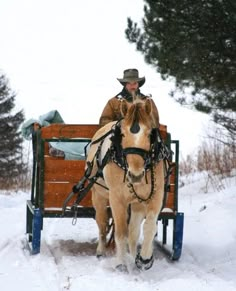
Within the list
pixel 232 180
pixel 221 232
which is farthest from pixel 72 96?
pixel 221 232

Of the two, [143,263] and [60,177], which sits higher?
[60,177]

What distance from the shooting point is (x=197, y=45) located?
37.2 ft

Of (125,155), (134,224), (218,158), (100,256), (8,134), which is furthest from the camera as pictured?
(8,134)

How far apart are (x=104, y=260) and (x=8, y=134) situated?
33037 mm

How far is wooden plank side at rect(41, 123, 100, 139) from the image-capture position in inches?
275

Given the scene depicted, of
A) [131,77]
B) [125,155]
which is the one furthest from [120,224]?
[131,77]

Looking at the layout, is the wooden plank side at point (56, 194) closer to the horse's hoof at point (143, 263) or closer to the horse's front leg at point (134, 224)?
the horse's front leg at point (134, 224)

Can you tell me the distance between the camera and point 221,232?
8.45m

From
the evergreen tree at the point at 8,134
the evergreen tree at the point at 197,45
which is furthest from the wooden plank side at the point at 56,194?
the evergreen tree at the point at 8,134

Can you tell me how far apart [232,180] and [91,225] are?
5.13 meters

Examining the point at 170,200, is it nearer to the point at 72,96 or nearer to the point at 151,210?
the point at 151,210

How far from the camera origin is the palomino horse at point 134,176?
5.02 m

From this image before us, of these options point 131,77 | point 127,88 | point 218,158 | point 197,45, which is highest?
point 197,45

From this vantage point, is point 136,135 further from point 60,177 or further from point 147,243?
point 60,177
